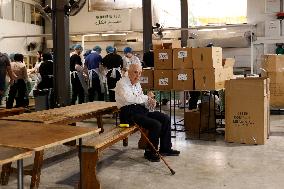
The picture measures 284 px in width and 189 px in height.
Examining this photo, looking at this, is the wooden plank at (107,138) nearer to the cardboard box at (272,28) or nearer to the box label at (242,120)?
the box label at (242,120)

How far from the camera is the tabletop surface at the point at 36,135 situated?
223cm

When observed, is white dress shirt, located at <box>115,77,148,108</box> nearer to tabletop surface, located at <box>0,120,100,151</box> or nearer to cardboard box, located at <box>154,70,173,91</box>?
cardboard box, located at <box>154,70,173,91</box>

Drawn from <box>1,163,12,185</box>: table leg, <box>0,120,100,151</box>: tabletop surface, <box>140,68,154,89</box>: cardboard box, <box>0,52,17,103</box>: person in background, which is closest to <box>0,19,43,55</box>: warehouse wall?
<box>0,52,17,103</box>: person in background

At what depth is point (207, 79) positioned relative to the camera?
5.46 metres

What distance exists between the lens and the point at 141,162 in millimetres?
4398

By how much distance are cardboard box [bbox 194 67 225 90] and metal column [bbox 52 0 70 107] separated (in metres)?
2.40

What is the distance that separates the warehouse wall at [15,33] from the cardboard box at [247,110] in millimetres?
10365

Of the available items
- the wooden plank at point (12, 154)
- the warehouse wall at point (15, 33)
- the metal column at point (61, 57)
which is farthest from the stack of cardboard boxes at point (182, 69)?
the warehouse wall at point (15, 33)

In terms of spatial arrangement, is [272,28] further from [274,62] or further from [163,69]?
[163,69]

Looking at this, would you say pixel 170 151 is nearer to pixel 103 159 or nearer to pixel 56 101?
pixel 103 159

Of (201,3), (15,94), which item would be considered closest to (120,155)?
(15,94)

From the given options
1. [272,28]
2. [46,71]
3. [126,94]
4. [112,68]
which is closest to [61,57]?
[46,71]

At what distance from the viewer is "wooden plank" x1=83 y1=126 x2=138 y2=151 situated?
3401 mm

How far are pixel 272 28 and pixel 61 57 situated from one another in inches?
282
